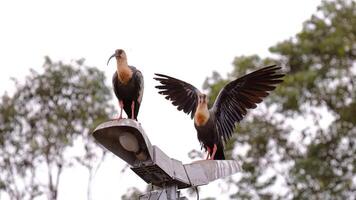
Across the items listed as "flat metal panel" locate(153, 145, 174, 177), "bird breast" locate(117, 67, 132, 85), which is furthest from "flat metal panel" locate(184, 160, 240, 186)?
"bird breast" locate(117, 67, 132, 85)

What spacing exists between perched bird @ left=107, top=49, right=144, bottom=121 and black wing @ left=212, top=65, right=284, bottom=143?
916 millimetres

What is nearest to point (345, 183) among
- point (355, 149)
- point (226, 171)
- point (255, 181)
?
point (355, 149)

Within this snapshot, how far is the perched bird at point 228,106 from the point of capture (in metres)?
5.88

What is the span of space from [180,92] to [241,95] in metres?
0.61

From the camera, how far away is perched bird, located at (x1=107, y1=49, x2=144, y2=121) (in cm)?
529

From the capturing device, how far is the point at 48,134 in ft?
56.9

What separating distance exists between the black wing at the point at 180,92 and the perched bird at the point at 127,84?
994 millimetres

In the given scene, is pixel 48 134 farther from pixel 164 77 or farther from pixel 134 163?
pixel 134 163

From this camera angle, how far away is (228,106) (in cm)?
616

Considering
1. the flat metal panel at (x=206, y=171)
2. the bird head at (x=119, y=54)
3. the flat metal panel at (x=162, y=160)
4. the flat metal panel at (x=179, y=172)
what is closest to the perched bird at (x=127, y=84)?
the bird head at (x=119, y=54)

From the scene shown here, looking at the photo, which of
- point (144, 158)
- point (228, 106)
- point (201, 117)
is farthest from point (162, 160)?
point (228, 106)

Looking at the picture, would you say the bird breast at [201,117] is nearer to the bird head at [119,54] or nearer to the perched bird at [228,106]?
the perched bird at [228,106]

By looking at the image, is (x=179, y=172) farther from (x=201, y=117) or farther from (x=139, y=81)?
(x=201, y=117)

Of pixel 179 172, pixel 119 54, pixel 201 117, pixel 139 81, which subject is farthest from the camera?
pixel 201 117
